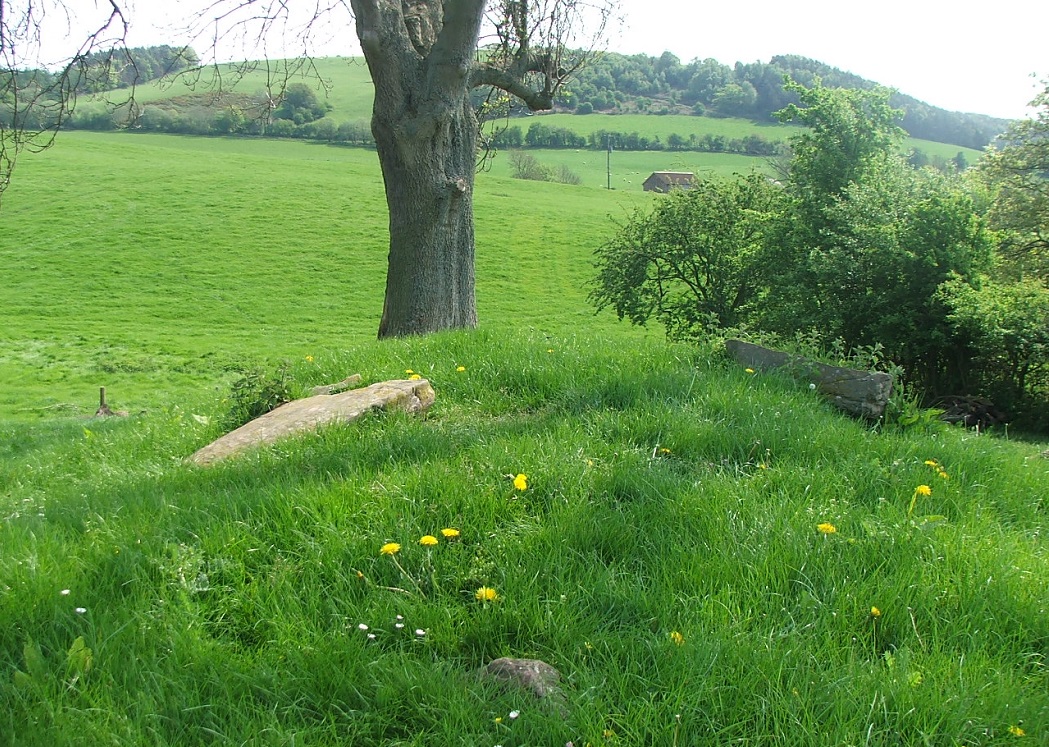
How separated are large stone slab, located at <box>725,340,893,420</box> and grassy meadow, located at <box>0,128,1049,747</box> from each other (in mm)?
228

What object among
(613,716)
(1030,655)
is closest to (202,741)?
(613,716)

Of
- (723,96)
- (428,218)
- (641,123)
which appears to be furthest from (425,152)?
(723,96)

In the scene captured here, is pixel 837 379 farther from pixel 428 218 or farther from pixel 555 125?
pixel 555 125

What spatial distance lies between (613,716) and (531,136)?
93.6 m

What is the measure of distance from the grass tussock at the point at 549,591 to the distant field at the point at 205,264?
19.6 meters

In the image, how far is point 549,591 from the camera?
117 inches

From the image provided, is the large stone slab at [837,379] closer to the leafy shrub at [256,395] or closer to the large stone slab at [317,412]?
the large stone slab at [317,412]

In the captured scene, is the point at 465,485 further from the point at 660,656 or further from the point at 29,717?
the point at 29,717

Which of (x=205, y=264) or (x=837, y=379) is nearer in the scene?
(x=837, y=379)

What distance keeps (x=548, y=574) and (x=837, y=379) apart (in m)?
3.49

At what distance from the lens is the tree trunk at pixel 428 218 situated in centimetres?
993

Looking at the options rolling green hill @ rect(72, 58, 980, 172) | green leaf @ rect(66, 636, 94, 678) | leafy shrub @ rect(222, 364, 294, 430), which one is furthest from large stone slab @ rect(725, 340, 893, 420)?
rolling green hill @ rect(72, 58, 980, 172)

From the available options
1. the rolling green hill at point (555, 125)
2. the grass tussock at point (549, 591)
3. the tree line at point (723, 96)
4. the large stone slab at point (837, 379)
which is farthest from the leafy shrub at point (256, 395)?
the tree line at point (723, 96)

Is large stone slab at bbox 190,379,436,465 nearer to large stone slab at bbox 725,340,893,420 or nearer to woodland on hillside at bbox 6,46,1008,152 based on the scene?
large stone slab at bbox 725,340,893,420
